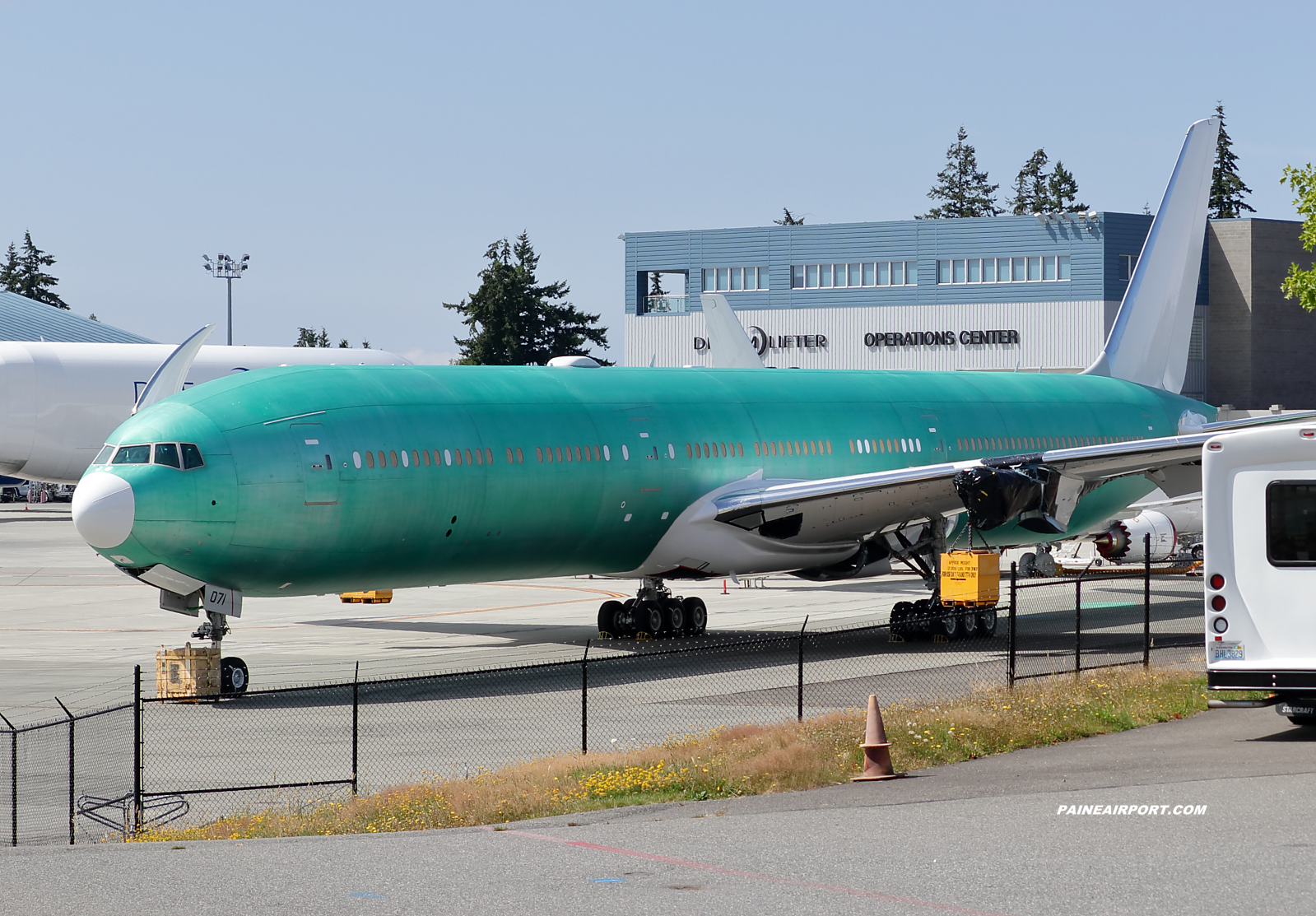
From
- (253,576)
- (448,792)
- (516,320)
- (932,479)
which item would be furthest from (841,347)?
(448,792)

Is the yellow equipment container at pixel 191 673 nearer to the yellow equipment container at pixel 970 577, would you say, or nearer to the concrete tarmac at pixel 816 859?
the concrete tarmac at pixel 816 859

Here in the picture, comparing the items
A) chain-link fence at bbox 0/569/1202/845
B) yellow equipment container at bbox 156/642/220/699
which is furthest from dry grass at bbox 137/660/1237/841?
yellow equipment container at bbox 156/642/220/699

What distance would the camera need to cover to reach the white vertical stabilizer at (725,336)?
4816cm

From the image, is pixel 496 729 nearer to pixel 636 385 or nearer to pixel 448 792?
pixel 448 792

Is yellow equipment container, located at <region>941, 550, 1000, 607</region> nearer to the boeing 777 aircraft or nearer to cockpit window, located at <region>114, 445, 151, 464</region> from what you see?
the boeing 777 aircraft

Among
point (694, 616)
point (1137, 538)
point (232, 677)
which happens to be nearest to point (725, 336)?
point (1137, 538)

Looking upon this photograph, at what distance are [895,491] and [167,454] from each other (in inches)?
532

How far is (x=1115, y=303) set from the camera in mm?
88312

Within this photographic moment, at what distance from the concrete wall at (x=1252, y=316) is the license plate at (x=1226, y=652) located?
7811 centimetres

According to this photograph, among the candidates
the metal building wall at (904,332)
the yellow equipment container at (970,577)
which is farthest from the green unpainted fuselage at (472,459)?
the metal building wall at (904,332)

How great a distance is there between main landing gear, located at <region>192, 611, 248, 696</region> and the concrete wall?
253 ft

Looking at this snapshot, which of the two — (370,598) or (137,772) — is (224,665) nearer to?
(137,772)

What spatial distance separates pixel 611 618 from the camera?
104 ft

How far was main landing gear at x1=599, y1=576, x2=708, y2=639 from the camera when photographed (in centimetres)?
3175
